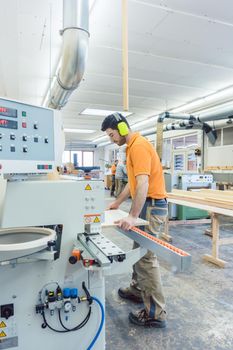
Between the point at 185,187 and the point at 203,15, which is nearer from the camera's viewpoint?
the point at 203,15

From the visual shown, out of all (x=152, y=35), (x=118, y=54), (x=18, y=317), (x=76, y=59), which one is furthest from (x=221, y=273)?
(x=118, y=54)

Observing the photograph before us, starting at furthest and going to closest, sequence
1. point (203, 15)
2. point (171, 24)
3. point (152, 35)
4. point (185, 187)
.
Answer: point (185, 187), point (152, 35), point (171, 24), point (203, 15)

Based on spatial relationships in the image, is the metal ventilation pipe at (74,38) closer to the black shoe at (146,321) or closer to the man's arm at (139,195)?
the man's arm at (139,195)

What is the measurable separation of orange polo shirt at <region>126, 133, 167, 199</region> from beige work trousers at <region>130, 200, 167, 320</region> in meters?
0.11

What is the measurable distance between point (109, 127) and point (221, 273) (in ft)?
6.65

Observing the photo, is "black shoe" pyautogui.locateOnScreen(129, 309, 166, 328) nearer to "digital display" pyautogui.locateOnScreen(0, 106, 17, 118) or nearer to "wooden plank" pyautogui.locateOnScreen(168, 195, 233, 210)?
"wooden plank" pyautogui.locateOnScreen(168, 195, 233, 210)

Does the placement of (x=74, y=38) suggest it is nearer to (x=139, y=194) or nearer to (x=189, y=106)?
(x=139, y=194)

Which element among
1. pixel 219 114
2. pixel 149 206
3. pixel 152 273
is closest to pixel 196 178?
pixel 219 114

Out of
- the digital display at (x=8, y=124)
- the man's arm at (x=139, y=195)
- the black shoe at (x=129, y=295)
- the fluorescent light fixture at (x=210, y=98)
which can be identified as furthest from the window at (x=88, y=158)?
the digital display at (x=8, y=124)

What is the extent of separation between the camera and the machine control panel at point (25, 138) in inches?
40.2

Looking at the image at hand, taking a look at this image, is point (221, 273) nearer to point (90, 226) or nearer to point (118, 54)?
point (90, 226)

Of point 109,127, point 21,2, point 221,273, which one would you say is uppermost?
point 21,2

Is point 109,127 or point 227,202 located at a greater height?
point 109,127

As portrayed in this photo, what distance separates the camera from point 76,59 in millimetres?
2195
